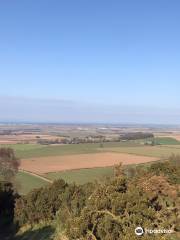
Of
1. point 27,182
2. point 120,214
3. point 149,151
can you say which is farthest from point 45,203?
point 149,151

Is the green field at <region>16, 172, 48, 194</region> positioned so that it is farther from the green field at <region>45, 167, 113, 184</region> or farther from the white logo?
the white logo

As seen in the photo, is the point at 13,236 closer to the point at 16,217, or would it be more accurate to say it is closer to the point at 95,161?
the point at 16,217

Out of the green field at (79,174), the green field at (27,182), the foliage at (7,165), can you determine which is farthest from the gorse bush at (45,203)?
the green field at (79,174)

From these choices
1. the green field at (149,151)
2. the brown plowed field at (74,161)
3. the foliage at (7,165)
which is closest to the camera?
the foliage at (7,165)

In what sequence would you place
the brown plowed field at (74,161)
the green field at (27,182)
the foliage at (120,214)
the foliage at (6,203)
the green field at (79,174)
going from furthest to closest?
the brown plowed field at (74,161)
the green field at (79,174)
the green field at (27,182)
the foliage at (6,203)
the foliage at (120,214)

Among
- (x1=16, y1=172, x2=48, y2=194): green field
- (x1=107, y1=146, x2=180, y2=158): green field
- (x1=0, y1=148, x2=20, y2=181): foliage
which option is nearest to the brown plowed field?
(x1=16, y1=172, x2=48, y2=194): green field

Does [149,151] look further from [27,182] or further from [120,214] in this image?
[120,214]

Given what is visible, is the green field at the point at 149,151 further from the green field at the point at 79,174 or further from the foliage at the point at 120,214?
the foliage at the point at 120,214
